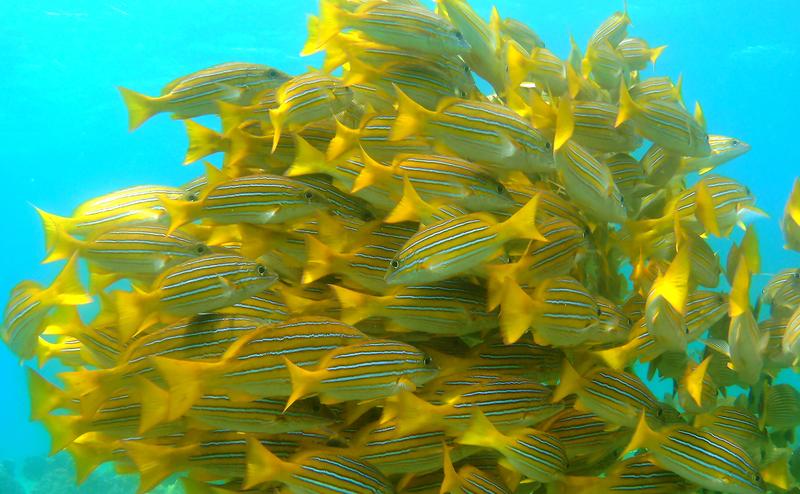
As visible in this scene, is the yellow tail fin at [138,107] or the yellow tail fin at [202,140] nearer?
the yellow tail fin at [202,140]

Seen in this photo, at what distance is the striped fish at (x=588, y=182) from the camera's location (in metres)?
2.71

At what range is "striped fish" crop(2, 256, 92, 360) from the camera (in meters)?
3.30

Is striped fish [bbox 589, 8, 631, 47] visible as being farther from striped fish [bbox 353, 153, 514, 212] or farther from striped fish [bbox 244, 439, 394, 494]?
striped fish [bbox 244, 439, 394, 494]

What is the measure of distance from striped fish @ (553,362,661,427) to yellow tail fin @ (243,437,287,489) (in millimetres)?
1289

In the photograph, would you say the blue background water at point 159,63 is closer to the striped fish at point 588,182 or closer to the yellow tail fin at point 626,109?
the yellow tail fin at point 626,109

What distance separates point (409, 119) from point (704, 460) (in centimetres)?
212

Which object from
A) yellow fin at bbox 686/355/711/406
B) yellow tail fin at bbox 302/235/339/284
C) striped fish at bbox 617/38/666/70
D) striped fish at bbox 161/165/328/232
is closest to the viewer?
yellow fin at bbox 686/355/711/406

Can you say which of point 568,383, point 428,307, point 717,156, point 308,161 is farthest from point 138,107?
point 717,156

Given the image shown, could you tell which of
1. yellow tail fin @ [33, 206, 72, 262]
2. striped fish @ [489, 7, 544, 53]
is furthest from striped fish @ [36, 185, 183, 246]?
striped fish @ [489, 7, 544, 53]

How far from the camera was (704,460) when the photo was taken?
249 centimetres

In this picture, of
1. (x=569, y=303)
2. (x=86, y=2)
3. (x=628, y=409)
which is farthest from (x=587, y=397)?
(x=86, y=2)

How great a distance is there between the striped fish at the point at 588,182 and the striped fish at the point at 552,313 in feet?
1.55

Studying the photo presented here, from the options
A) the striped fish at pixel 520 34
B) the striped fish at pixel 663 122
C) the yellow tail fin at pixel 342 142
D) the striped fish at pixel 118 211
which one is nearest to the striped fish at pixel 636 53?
the striped fish at pixel 520 34

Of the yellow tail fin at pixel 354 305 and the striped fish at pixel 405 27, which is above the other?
the striped fish at pixel 405 27
